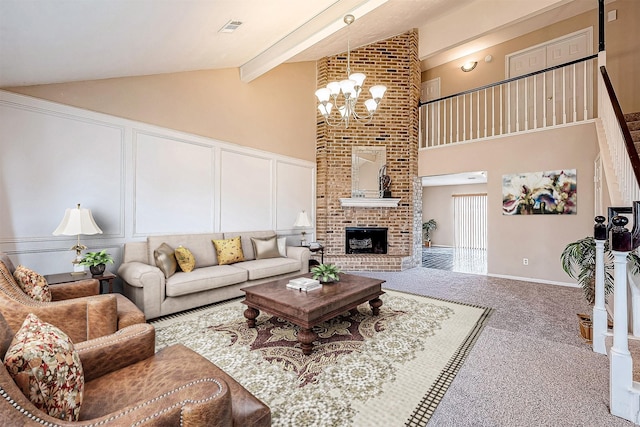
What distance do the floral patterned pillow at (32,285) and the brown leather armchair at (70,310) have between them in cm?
9

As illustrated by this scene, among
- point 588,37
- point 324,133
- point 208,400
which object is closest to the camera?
point 208,400

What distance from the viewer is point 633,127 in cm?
391

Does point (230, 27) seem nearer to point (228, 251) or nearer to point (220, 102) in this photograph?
point (220, 102)

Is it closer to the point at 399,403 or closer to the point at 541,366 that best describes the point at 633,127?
the point at 541,366

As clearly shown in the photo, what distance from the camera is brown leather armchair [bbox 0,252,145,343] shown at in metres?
1.51

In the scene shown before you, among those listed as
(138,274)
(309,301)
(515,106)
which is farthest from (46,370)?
(515,106)

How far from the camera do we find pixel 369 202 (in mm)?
5824

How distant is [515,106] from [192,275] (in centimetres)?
670

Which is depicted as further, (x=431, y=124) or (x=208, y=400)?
(x=431, y=124)

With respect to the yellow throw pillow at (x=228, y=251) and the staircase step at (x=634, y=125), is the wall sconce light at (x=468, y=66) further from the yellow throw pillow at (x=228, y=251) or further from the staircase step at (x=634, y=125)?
the yellow throw pillow at (x=228, y=251)

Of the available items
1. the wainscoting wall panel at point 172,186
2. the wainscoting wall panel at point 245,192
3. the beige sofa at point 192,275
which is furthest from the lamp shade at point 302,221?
the wainscoting wall panel at point 172,186

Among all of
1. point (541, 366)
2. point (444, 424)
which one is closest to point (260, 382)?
point (444, 424)

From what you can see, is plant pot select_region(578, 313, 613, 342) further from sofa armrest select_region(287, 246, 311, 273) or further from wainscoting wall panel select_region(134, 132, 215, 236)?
wainscoting wall panel select_region(134, 132, 215, 236)

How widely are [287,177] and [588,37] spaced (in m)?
6.06
